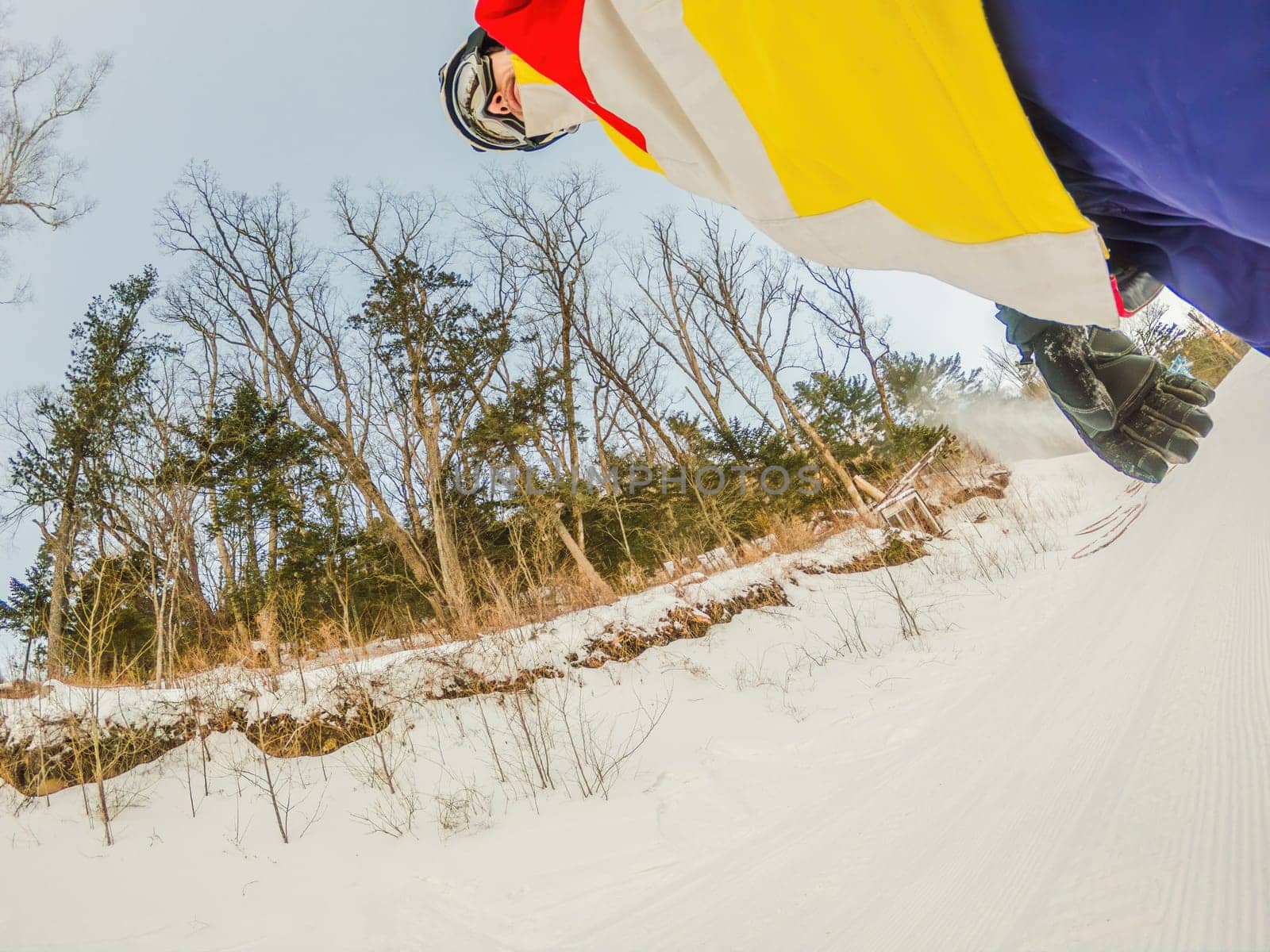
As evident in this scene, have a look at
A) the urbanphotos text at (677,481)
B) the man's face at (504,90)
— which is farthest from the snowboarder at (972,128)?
the urbanphotos text at (677,481)

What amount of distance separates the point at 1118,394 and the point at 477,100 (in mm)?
1148

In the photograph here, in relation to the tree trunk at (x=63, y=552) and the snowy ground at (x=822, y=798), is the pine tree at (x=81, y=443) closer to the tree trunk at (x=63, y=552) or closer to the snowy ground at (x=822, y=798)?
the tree trunk at (x=63, y=552)

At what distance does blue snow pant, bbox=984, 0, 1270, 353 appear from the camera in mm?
271

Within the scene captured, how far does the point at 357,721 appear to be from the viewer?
498cm

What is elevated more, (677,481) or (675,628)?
(677,481)

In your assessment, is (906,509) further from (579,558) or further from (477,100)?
(477,100)

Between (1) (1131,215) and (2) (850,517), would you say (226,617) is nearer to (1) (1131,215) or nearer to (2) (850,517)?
(2) (850,517)

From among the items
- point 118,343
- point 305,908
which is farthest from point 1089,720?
point 118,343

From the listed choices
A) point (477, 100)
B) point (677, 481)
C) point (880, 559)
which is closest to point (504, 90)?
point (477, 100)

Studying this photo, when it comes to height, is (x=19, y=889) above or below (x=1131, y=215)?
below

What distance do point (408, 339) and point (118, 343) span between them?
258 inches

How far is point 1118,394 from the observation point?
2.90ft

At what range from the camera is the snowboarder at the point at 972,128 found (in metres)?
0.30

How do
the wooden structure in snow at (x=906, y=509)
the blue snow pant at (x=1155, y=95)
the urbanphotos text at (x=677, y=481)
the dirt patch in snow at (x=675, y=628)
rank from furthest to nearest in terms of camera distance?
the urbanphotos text at (x=677, y=481)
the wooden structure in snow at (x=906, y=509)
the dirt patch in snow at (x=675, y=628)
the blue snow pant at (x=1155, y=95)
